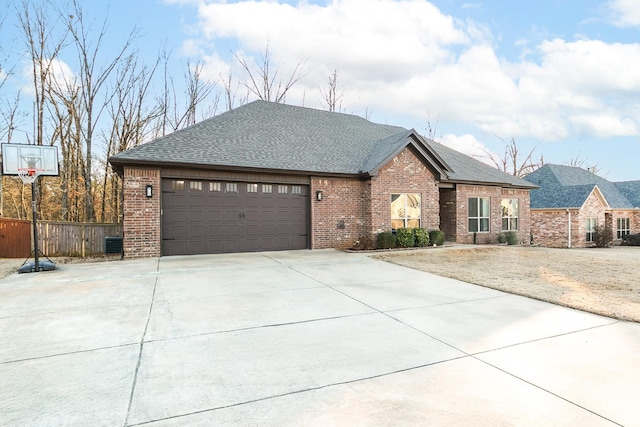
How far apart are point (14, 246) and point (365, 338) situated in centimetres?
1457

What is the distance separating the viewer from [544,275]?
27.7 feet

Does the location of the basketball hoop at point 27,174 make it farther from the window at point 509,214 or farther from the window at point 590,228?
the window at point 590,228

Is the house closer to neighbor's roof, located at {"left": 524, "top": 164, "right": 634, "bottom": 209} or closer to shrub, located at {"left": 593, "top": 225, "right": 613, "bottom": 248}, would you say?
neighbor's roof, located at {"left": 524, "top": 164, "right": 634, "bottom": 209}

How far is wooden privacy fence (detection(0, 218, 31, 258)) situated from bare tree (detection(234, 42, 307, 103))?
58.3 ft

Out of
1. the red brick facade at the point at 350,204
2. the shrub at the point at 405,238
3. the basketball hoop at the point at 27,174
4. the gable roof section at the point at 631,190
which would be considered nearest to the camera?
the basketball hoop at the point at 27,174

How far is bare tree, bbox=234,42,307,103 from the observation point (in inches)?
1014

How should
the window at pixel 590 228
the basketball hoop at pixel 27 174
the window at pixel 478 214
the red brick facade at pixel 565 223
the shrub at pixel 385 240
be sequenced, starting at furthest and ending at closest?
the window at pixel 590 228 → the red brick facade at pixel 565 223 → the window at pixel 478 214 → the shrub at pixel 385 240 → the basketball hoop at pixel 27 174

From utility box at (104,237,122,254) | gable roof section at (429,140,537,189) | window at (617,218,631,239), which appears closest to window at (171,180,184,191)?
utility box at (104,237,122,254)

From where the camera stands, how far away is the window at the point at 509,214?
58.3 ft

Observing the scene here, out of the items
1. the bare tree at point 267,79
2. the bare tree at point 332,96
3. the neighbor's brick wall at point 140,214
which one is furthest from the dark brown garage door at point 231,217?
the bare tree at point 332,96

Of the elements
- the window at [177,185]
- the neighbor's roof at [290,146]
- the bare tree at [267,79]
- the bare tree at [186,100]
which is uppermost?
the bare tree at [267,79]

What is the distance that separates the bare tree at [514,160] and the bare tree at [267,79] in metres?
25.5

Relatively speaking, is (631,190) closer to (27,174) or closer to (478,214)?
(478,214)

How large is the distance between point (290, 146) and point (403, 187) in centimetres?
514
